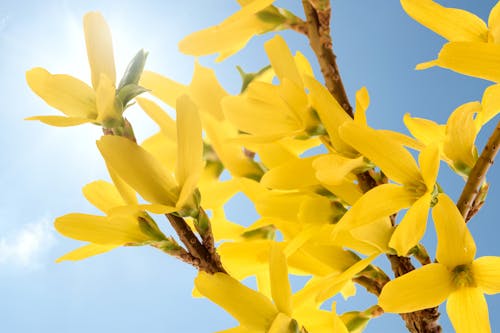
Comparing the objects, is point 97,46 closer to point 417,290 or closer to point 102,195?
point 102,195

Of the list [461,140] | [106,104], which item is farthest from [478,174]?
[106,104]

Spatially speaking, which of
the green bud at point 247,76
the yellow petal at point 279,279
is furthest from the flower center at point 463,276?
the green bud at point 247,76

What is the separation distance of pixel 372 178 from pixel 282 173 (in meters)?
0.06

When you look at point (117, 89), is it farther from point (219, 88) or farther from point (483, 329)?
point (483, 329)

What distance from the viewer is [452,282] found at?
0.39m

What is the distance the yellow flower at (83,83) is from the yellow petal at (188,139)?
0.17 feet

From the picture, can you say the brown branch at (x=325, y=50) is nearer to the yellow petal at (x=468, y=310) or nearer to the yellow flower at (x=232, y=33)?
the yellow flower at (x=232, y=33)

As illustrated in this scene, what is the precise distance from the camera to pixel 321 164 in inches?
14.4

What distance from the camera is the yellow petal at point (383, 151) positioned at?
0.37 m

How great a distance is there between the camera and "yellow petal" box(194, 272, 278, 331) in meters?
0.37

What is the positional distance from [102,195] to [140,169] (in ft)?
0.28

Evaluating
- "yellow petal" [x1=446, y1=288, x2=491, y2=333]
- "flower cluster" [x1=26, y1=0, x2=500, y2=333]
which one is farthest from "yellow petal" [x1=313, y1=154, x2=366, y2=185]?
"yellow petal" [x1=446, y1=288, x2=491, y2=333]

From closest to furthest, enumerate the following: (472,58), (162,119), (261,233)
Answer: (472,58) < (162,119) < (261,233)

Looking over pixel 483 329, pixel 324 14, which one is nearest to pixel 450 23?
pixel 324 14
